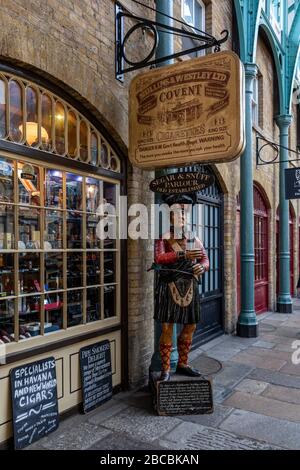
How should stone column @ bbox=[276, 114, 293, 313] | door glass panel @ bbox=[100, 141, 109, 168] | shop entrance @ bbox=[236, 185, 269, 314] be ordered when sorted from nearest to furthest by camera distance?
door glass panel @ bbox=[100, 141, 109, 168]
shop entrance @ bbox=[236, 185, 269, 314]
stone column @ bbox=[276, 114, 293, 313]

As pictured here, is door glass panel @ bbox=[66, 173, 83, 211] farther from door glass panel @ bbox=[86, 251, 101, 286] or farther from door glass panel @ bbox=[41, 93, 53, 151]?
door glass panel @ bbox=[86, 251, 101, 286]

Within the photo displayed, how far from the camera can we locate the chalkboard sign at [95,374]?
4.04 m

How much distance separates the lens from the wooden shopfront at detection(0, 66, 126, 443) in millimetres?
3420

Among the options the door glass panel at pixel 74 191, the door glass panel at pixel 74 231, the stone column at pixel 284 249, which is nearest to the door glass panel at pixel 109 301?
the door glass panel at pixel 74 231

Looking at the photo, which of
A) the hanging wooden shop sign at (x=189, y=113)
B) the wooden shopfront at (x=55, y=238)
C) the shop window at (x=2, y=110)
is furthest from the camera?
the hanging wooden shop sign at (x=189, y=113)

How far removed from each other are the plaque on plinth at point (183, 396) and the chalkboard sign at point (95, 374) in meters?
0.59

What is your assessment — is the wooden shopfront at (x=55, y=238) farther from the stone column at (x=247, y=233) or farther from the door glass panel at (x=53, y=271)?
the stone column at (x=247, y=233)

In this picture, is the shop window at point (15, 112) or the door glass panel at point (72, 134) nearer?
the shop window at point (15, 112)

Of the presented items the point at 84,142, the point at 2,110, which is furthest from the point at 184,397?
the point at 2,110

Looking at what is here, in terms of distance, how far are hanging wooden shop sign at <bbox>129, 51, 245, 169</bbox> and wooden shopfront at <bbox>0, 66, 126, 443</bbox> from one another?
551 millimetres

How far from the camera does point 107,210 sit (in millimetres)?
4551

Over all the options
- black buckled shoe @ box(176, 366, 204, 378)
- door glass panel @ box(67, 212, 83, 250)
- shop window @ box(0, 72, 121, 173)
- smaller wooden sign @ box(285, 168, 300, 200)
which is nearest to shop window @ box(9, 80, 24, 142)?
shop window @ box(0, 72, 121, 173)

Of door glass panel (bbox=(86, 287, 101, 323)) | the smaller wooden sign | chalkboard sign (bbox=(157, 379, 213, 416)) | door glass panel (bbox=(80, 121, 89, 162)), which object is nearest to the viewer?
chalkboard sign (bbox=(157, 379, 213, 416))
